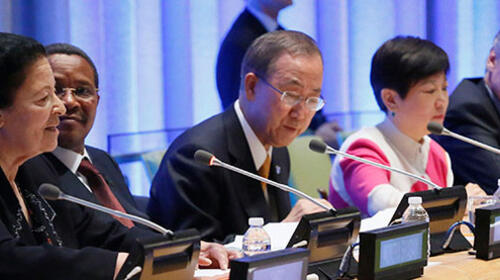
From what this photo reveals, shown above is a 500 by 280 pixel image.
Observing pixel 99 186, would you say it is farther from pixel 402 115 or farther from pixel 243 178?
pixel 402 115

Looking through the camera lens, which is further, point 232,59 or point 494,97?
→ point 232,59

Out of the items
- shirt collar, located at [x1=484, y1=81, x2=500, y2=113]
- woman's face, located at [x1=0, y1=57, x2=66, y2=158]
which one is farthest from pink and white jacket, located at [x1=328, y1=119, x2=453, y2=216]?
woman's face, located at [x1=0, y1=57, x2=66, y2=158]

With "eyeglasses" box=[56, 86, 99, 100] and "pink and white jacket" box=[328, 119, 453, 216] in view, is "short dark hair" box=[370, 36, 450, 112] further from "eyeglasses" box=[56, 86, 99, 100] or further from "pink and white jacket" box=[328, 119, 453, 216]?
"eyeglasses" box=[56, 86, 99, 100]

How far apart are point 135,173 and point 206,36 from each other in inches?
36.9

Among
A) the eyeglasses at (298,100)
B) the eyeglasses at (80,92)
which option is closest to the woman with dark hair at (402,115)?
the eyeglasses at (298,100)

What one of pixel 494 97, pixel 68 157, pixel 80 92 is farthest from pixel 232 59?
pixel 68 157

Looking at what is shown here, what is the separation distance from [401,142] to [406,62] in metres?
0.32

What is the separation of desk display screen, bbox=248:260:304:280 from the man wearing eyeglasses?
0.82 metres

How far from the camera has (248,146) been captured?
257 cm

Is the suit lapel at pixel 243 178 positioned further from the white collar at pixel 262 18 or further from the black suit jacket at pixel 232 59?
the white collar at pixel 262 18

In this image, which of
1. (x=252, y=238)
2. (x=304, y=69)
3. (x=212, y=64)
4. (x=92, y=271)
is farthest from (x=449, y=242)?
(x=212, y=64)

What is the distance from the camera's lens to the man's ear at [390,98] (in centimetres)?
306

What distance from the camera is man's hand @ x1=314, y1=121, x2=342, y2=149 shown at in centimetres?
448

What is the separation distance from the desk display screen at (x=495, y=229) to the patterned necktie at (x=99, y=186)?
1.05 metres
